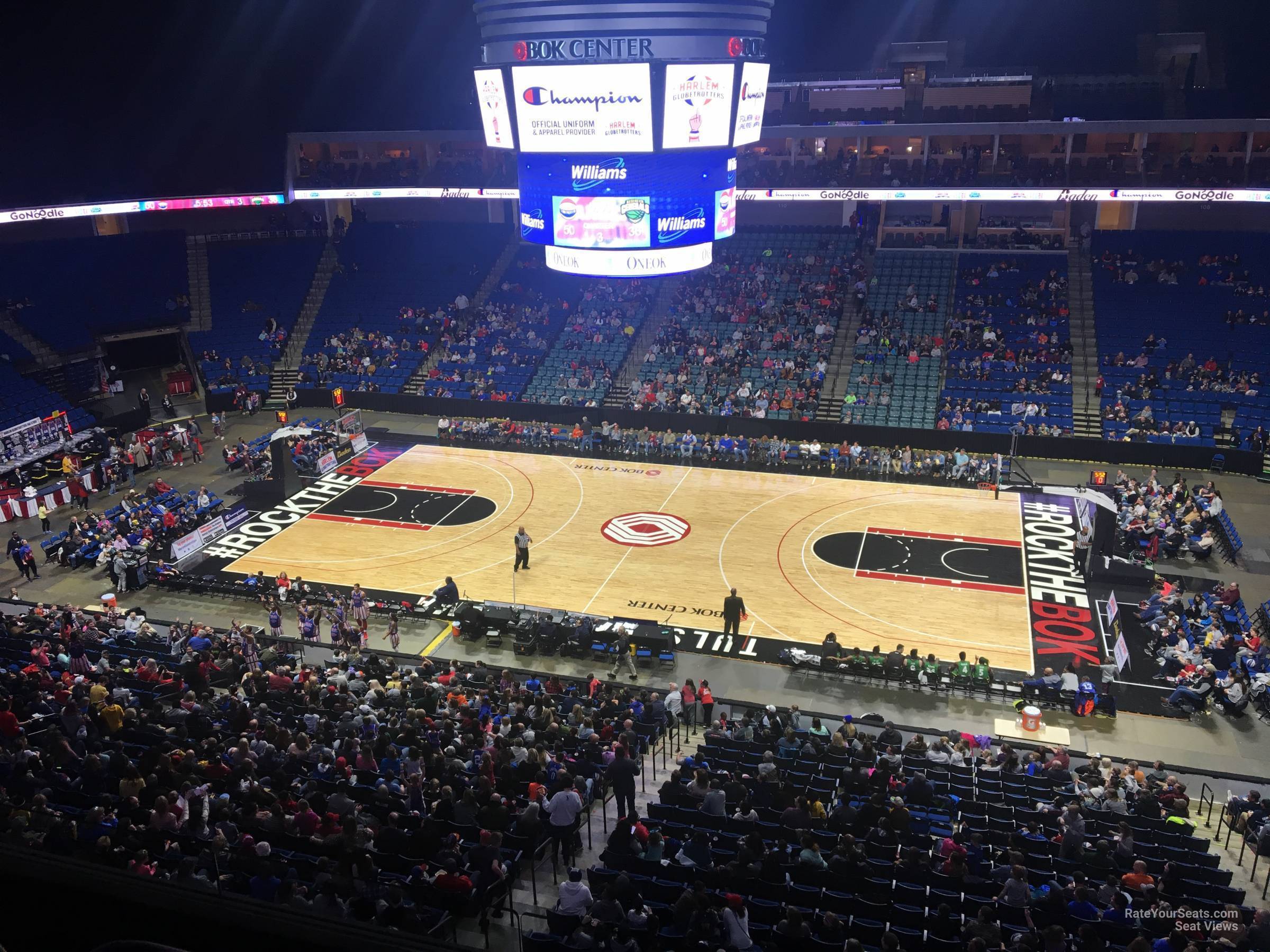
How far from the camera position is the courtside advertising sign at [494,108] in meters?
26.2

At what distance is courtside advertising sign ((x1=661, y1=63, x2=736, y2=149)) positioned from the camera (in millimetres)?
24484

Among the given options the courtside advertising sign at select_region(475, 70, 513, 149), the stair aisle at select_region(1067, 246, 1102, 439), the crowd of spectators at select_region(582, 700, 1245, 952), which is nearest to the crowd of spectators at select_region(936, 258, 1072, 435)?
the stair aisle at select_region(1067, 246, 1102, 439)

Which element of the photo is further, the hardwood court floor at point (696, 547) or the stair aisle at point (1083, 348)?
the stair aisle at point (1083, 348)

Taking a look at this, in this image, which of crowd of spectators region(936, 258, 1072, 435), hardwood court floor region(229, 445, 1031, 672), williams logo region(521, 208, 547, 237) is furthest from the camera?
crowd of spectators region(936, 258, 1072, 435)

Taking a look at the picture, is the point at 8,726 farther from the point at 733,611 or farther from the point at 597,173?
the point at 597,173

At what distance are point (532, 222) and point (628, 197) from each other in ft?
10.2

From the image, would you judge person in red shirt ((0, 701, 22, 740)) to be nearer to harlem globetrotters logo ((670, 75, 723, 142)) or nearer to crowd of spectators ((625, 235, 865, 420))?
harlem globetrotters logo ((670, 75, 723, 142))

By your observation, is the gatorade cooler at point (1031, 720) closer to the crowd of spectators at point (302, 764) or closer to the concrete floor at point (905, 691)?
the concrete floor at point (905, 691)

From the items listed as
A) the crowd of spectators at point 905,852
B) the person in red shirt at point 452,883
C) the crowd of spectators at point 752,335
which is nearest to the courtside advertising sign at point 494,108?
the crowd of spectators at point 752,335

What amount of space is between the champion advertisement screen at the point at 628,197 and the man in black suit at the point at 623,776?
15432 millimetres

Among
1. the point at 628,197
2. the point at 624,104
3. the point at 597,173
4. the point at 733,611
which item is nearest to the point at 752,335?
the point at 628,197

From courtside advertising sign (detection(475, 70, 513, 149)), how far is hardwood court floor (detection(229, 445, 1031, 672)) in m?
11.8

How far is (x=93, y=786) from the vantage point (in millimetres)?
14047

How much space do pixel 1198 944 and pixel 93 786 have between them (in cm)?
1406
